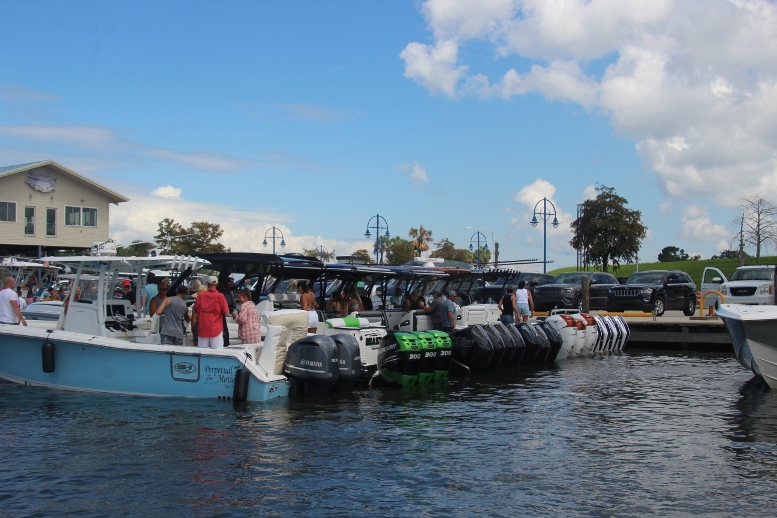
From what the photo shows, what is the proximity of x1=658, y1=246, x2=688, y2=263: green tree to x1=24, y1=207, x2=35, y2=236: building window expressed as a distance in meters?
98.3

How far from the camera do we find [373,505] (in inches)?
336

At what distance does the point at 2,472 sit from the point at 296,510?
146 inches

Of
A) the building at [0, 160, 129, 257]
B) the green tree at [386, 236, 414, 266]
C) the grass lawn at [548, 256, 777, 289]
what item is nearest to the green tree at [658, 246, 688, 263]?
the grass lawn at [548, 256, 777, 289]

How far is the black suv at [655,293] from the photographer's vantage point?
30031mm

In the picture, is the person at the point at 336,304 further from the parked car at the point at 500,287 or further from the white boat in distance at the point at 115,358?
the parked car at the point at 500,287

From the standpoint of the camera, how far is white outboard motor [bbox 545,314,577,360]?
23.1 metres

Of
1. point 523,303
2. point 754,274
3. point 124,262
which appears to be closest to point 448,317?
point 523,303

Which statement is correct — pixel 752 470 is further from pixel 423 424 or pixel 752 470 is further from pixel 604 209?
pixel 604 209

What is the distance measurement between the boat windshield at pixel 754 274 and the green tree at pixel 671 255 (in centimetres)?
9926

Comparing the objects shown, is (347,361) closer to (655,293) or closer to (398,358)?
(398,358)

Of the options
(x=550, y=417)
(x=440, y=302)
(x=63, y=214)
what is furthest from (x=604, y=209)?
(x=550, y=417)

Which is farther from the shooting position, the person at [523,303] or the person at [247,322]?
the person at [523,303]

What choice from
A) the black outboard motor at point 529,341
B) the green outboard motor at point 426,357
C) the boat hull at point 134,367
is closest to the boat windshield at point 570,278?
the black outboard motor at point 529,341

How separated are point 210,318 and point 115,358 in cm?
180
